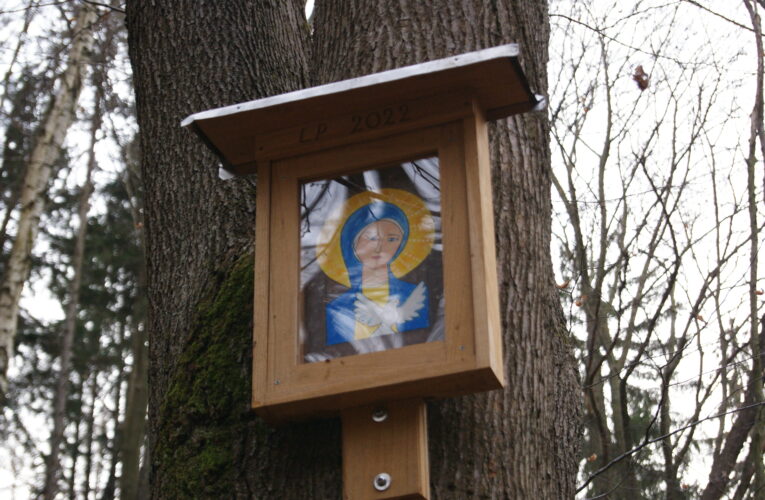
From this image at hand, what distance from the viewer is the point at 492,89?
2029 millimetres

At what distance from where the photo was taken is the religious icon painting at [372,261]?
1.87 m

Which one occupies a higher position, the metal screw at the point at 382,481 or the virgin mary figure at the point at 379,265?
the virgin mary figure at the point at 379,265

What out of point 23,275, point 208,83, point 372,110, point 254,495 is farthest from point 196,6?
point 23,275

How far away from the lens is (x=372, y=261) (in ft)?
6.39

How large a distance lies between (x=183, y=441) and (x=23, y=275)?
735cm

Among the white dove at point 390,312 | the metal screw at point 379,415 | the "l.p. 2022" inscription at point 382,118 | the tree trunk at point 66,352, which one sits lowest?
the metal screw at point 379,415

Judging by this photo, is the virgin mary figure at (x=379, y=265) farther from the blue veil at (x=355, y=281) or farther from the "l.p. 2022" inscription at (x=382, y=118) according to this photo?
the "l.p. 2022" inscription at (x=382, y=118)

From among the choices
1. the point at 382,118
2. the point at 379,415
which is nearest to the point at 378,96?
the point at 382,118

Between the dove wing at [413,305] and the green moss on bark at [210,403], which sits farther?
the green moss on bark at [210,403]

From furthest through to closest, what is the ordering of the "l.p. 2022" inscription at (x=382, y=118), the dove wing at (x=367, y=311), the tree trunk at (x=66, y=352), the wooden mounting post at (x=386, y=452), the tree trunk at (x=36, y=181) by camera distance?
1. the tree trunk at (x=36, y=181)
2. the tree trunk at (x=66, y=352)
3. the "l.p. 2022" inscription at (x=382, y=118)
4. the dove wing at (x=367, y=311)
5. the wooden mounting post at (x=386, y=452)

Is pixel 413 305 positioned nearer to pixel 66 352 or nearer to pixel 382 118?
pixel 382 118

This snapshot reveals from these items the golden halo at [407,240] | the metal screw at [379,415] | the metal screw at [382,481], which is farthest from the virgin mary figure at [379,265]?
the metal screw at [382,481]

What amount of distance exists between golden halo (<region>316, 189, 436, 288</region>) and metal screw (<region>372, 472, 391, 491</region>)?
39cm

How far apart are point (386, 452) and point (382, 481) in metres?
0.06
